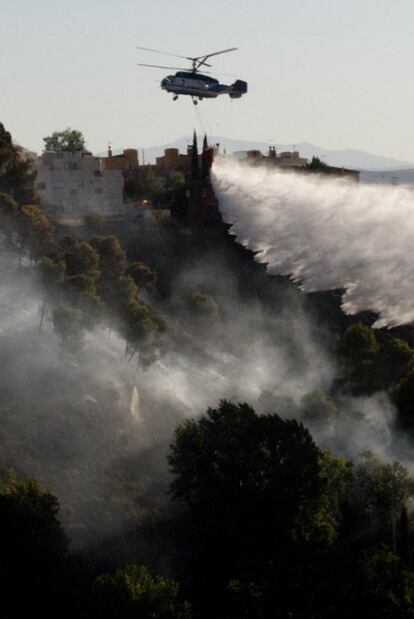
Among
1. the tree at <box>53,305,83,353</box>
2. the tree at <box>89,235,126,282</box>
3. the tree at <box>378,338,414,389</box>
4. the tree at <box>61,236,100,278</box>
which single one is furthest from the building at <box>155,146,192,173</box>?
the tree at <box>53,305,83,353</box>

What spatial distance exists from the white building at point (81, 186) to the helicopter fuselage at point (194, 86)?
122 ft

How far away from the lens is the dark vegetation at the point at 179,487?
53438 mm

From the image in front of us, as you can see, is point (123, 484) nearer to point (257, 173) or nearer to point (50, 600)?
point (50, 600)

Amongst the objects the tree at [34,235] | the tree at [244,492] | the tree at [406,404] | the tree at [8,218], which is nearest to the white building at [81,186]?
the tree at [8,218]

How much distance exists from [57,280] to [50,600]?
140 ft

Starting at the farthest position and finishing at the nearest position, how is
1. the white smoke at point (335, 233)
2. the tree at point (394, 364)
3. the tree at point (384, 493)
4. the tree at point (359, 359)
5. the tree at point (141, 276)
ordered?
the tree at point (141, 276), the tree at point (359, 359), the tree at point (394, 364), the white smoke at point (335, 233), the tree at point (384, 493)

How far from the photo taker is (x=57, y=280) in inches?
3652

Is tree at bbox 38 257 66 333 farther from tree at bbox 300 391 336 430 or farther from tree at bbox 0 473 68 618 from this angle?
tree at bbox 0 473 68 618

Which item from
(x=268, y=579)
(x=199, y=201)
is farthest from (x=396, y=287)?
(x=199, y=201)

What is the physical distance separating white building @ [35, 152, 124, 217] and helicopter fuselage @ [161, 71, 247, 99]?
37.2m

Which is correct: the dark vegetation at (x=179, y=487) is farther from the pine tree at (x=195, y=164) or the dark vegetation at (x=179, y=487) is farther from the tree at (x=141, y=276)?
the pine tree at (x=195, y=164)

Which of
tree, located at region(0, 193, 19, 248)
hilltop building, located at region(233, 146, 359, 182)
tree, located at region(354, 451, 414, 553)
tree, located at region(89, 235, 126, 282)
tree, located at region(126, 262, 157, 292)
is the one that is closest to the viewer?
tree, located at region(354, 451, 414, 553)

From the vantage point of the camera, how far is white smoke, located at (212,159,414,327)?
3073 inches

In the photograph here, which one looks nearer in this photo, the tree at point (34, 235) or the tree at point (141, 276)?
the tree at point (34, 235)
